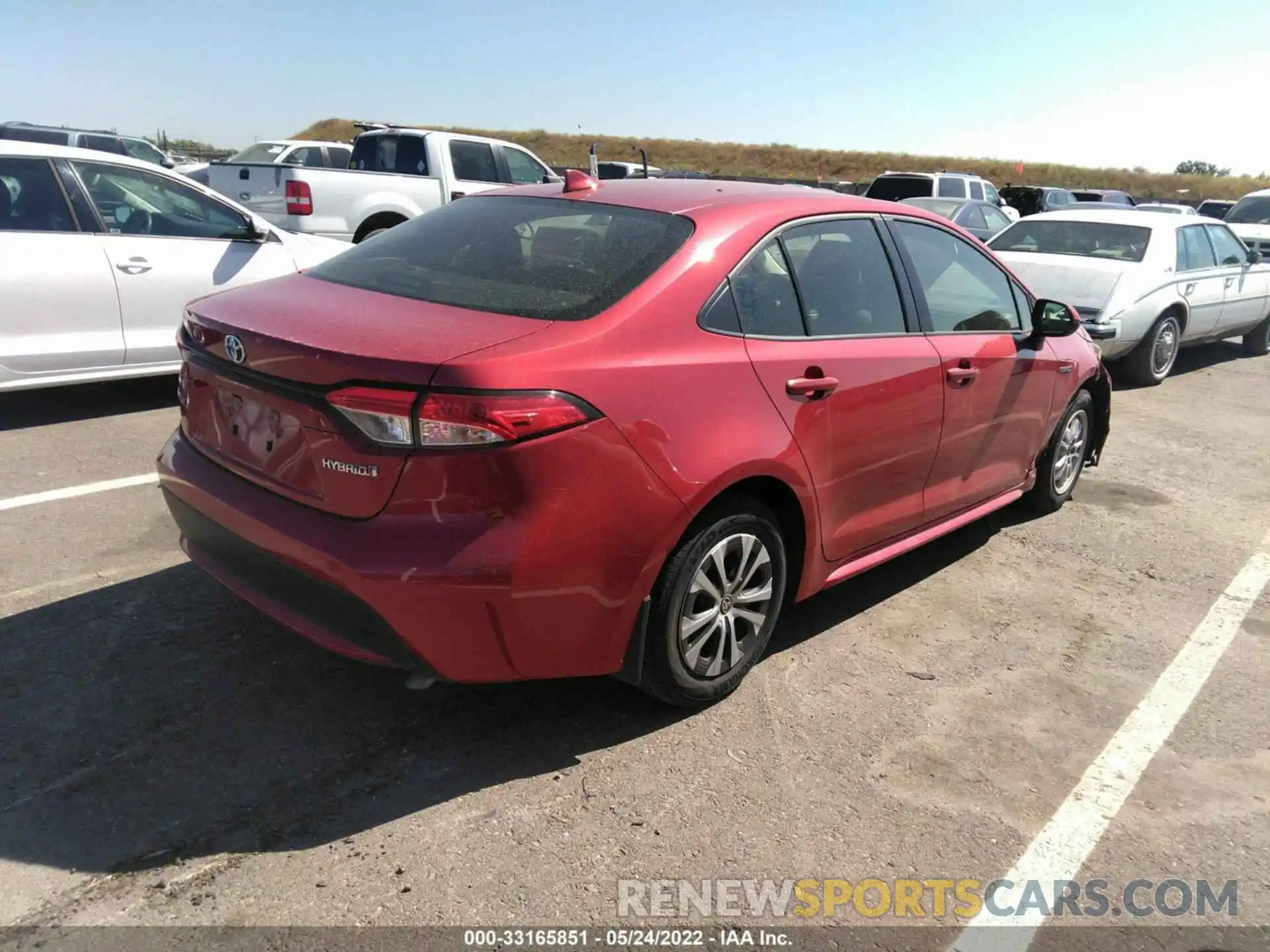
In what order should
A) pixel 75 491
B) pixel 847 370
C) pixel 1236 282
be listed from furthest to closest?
pixel 1236 282
pixel 75 491
pixel 847 370

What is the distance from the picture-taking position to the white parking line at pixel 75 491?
194 inches

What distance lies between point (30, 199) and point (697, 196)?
4.52m

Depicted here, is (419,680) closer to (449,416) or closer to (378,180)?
(449,416)

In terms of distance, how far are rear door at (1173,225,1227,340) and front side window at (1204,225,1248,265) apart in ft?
0.48

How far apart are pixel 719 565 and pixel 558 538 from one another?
0.73 m

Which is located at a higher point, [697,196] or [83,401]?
[697,196]

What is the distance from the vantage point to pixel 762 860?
2.76 m

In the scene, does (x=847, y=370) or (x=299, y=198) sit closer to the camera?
(x=847, y=370)

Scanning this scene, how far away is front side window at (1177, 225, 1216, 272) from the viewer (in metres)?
9.81

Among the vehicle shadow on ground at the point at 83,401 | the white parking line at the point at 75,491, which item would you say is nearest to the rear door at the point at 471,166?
the vehicle shadow on ground at the point at 83,401

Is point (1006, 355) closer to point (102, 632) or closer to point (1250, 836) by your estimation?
point (1250, 836)

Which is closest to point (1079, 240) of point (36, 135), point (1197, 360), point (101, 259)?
point (1197, 360)

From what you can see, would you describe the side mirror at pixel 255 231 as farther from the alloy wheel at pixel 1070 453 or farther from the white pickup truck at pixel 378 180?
the alloy wheel at pixel 1070 453

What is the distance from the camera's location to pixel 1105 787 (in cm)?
323
